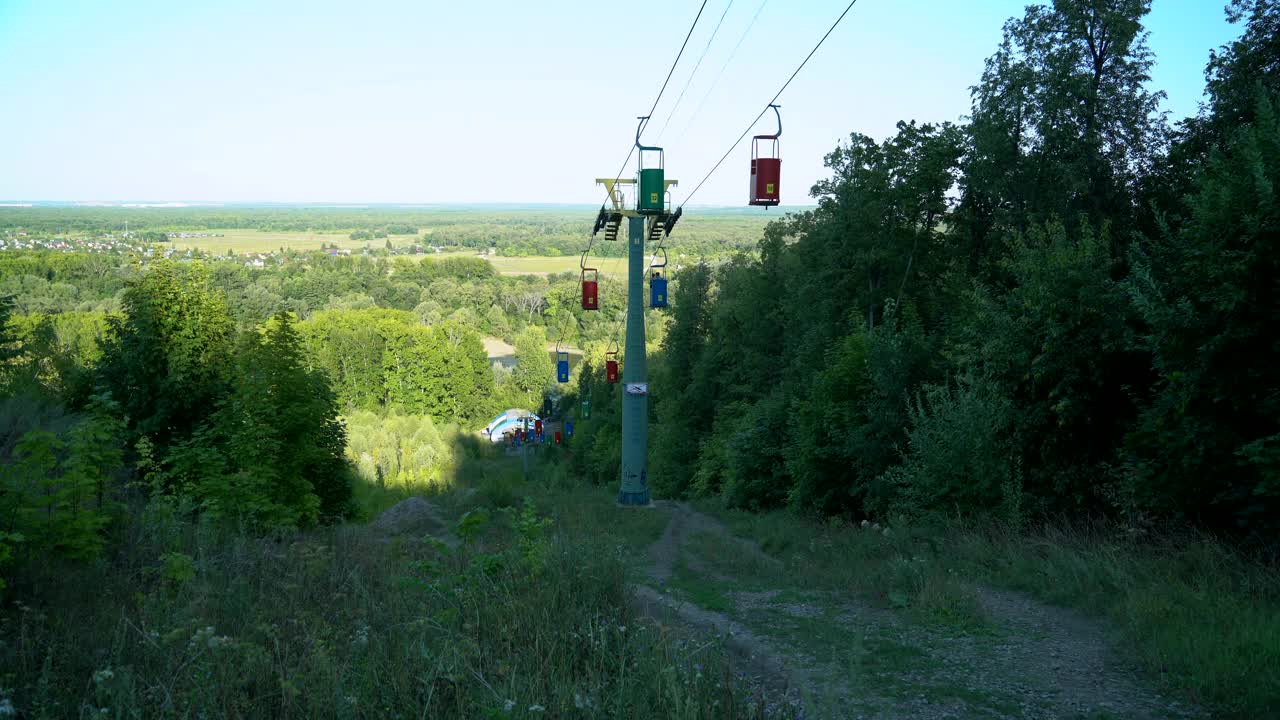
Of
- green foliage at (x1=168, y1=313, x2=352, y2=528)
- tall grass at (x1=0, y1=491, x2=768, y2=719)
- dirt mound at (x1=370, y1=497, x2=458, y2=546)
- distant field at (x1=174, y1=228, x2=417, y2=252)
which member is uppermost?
distant field at (x1=174, y1=228, x2=417, y2=252)

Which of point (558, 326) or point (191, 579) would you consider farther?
point (558, 326)

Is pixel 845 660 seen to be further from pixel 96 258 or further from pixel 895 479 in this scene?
pixel 96 258

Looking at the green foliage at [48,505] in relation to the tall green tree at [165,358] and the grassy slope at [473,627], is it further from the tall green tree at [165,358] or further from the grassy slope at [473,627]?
the tall green tree at [165,358]

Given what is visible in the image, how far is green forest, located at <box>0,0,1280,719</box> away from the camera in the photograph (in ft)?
15.4

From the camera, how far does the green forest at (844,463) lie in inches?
185

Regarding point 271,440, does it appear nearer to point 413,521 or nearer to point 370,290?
point 413,521

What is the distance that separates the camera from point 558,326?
380ft

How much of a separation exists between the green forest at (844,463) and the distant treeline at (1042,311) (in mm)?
61

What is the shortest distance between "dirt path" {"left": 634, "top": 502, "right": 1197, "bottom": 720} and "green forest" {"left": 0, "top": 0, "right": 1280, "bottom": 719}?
35cm

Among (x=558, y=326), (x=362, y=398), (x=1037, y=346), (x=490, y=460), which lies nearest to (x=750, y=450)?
(x=1037, y=346)

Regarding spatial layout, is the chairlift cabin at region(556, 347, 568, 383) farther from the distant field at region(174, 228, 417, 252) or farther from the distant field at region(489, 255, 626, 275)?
the distant field at region(489, 255, 626, 275)

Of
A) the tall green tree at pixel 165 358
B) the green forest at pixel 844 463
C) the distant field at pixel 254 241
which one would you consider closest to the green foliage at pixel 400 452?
the green forest at pixel 844 463

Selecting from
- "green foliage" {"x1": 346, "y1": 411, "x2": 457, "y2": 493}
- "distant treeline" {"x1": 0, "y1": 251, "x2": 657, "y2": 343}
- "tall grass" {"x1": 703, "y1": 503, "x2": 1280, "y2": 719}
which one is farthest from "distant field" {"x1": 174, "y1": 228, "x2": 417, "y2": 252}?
"tall grass" {"x1": 703, "y1": 503, "x2": 1280, "y2": 719}

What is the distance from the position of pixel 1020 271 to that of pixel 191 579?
13.3 meters
